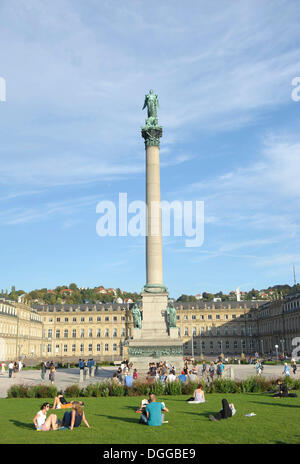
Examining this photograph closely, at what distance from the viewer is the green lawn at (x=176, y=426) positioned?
48.7 ft

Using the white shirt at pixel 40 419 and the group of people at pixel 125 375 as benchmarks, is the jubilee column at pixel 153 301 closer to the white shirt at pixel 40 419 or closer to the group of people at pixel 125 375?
the group of people at pixel 125 375

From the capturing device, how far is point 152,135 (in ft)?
192

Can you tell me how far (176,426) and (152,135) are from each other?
45.8 metres

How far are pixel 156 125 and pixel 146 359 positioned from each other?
97.5ft

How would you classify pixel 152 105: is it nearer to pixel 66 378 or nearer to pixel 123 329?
pixel 66 378

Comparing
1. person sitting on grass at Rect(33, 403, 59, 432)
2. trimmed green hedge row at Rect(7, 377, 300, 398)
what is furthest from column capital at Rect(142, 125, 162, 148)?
person sitting on grass at Rect(33, 403, 59, 432)

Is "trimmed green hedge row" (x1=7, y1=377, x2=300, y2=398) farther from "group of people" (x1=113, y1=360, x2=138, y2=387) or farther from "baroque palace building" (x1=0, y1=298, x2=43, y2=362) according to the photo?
"baroque palace building" (x1=0, y1=298, x2=43, y2=362)

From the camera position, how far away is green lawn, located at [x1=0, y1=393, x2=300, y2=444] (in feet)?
48.7

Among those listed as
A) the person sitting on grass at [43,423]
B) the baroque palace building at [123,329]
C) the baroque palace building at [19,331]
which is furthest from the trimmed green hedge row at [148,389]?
the baroque palace building at [123,329]

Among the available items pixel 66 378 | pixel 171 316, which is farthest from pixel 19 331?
pixel 171 316

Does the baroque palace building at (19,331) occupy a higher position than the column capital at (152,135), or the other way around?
the column capital at (152,135)

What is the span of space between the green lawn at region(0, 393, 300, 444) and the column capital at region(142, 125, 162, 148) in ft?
129

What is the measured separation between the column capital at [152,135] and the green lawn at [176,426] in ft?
129

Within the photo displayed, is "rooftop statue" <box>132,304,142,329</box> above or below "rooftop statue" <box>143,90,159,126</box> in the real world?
below
